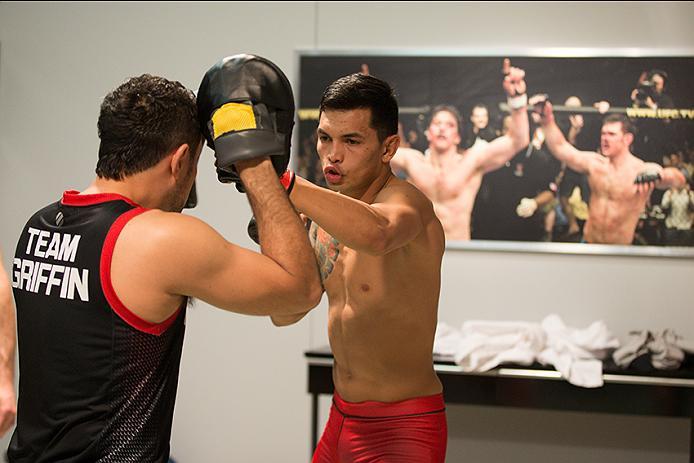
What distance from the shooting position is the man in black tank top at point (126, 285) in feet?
5.74

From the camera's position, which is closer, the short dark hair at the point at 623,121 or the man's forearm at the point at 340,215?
the man's forearm at the point at 340,215

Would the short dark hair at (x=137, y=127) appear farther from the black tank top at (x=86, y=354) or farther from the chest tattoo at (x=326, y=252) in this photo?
the chest tattoo at (x=326, y=252)

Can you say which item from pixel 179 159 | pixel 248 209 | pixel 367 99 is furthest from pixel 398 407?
pixel 248 209

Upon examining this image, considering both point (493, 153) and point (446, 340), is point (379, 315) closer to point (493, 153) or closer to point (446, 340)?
point (446, 340)

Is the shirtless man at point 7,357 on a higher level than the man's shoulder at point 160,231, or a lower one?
lower

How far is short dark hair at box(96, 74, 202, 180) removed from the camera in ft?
6.10

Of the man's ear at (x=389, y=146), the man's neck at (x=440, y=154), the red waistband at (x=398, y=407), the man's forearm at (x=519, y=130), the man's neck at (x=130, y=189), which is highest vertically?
the man's forearm at (x=519, y=130)

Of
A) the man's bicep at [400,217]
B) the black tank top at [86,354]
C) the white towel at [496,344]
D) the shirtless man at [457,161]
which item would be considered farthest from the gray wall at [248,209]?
the black tank top at [86,354]

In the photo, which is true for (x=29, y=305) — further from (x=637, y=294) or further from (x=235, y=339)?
(x=637, y=294)

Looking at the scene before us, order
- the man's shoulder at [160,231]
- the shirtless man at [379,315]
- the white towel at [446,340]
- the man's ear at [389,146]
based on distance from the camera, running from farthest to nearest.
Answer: the white towel at [446,340] < the man's ear at [389,146] < the shirtless man at [379,315] < the man's shoulder at [160,231]

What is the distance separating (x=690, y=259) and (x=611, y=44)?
1.16m

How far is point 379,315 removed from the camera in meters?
2.80

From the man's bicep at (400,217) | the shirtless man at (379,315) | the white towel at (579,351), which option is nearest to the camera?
the man's bicep at (400,217)

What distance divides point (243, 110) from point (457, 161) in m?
2.94
